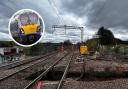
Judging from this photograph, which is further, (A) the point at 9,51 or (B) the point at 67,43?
(B) the point at 67,43

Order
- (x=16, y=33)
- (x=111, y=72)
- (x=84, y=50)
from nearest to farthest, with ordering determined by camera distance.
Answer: (x=16, y=33) < (x=111, y=72) < (x=84, y=50)

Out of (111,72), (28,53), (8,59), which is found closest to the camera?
(111,72)

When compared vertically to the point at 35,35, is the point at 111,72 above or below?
below

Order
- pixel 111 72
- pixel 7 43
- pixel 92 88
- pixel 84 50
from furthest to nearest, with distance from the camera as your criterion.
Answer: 1. pixel 7 43
2. pixel 84 50
3. pixel 111 72
4. pixel 92 88

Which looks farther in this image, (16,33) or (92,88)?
(92,88)

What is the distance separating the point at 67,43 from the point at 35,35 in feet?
559

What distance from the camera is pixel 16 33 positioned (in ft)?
38.8

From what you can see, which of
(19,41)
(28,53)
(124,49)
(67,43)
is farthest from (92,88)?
(67,43)

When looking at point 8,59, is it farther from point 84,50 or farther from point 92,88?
point 92,88

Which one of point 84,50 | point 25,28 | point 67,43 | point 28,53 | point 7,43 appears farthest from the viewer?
point 67,43

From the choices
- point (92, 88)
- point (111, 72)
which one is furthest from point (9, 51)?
point (92, 88)

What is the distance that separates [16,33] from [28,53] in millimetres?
68235

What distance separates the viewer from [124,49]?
48312mm

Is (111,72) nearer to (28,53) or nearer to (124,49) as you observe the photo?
(124,49)
